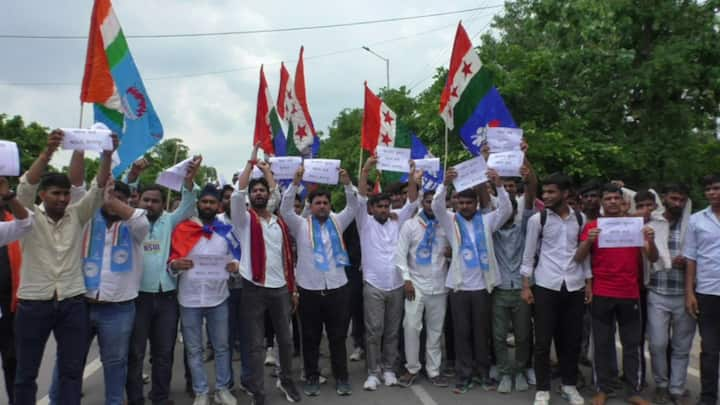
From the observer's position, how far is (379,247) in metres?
6.50

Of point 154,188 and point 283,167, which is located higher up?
point 283,167

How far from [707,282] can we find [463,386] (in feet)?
8.09

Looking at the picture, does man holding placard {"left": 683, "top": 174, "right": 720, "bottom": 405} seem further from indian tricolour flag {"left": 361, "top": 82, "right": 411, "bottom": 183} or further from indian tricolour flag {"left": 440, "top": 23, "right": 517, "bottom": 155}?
indian tricolour flag {"left": 361, "top": 82, "right": 411, "bottom": 183}

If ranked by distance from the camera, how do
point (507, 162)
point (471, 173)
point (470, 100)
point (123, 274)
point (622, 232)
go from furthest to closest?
point (470, 100) < point (471, 173) < point (507, 162) < point (622, 232) < point (123, 274)

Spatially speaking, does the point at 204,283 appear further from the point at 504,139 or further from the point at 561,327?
the point at 561,327

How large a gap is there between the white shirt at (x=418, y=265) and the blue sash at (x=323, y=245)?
0.65m

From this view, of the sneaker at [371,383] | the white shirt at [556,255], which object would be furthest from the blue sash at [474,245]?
the sneaker at [371,383]

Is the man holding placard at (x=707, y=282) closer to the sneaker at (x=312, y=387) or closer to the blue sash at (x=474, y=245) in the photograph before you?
the blue sash at (x=474, y=245)

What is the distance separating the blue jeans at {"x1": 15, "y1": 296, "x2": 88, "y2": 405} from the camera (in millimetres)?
4234

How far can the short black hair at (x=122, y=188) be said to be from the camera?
5.38 meters

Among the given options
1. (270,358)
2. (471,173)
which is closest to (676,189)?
(471,173)

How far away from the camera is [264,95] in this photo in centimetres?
891

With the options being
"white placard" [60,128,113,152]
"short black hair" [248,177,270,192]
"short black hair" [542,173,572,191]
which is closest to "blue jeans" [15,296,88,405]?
"white placard" [60,128,113,152]

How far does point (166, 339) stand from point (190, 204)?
127 centimetres
